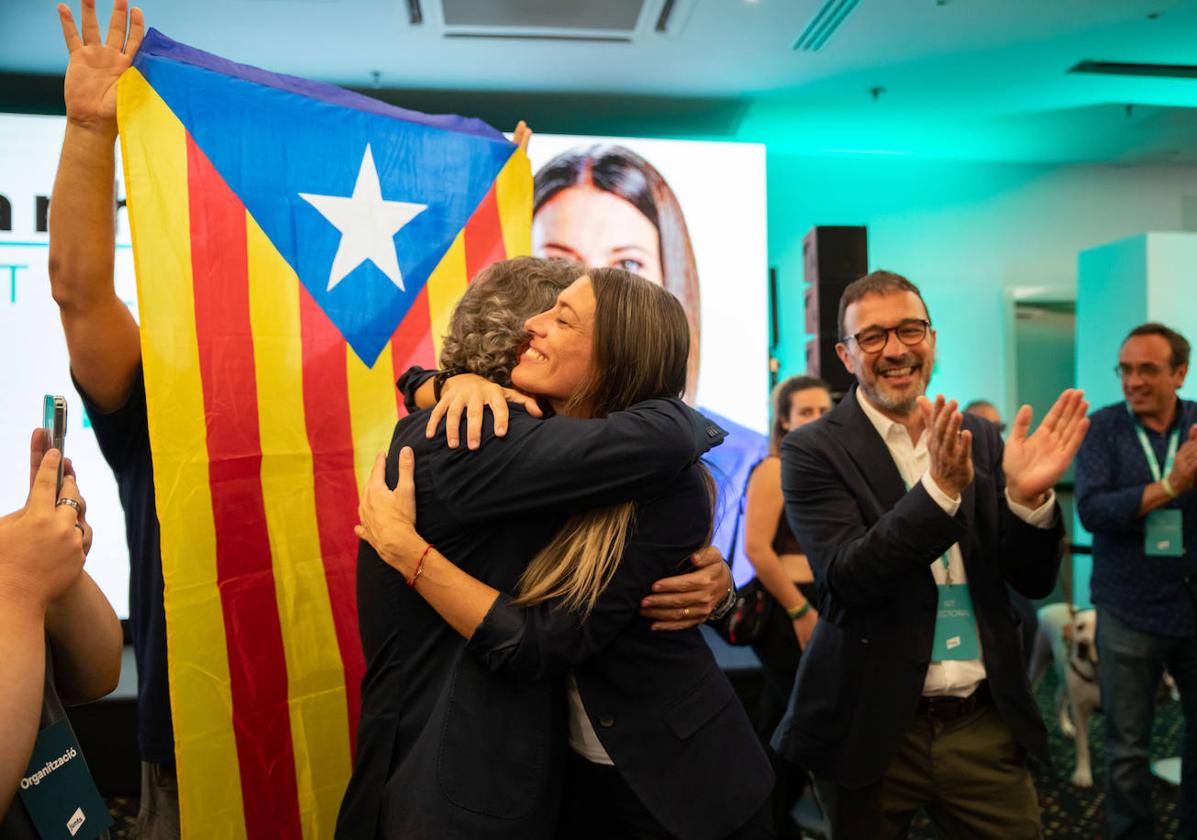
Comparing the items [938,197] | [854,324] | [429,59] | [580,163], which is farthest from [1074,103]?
[854,324]

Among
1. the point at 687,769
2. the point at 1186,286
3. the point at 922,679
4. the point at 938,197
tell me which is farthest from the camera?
the point at 938,197

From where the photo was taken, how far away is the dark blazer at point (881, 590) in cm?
183

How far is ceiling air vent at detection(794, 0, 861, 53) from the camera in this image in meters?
4.45

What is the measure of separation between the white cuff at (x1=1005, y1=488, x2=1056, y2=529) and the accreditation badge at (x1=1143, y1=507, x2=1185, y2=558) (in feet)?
4.88

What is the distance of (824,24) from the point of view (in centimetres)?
467

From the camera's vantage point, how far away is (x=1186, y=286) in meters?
6.21

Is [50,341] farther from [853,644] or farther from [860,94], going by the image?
[860,94]

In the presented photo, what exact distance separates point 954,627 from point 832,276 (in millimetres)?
3173

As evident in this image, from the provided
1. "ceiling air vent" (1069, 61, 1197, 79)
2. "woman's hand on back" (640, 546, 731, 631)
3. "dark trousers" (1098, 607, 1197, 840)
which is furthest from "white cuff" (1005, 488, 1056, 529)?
"ceiling air vent" (1069, 61, 1197, 79)

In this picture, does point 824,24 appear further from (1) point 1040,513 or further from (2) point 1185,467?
(1) point 1040,513

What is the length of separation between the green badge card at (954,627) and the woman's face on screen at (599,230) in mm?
3204

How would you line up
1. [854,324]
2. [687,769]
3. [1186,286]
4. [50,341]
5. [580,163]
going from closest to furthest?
[687,769]
[854,324]
[50,341]
[580,163]
[1186,286]

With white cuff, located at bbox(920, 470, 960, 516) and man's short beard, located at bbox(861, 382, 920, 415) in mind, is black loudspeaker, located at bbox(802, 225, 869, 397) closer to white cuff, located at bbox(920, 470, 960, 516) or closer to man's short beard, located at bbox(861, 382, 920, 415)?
man's short beard, located at bbox(861, 382, 920, 415)

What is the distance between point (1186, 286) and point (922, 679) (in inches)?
226
